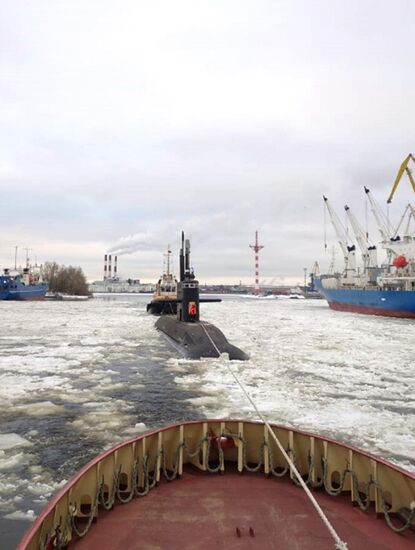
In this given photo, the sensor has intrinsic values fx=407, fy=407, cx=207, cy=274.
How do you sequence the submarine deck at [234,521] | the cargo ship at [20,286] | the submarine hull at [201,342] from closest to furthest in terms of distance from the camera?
the submarine deck at [234,521]
the submarine hull at [201,342]
the cargo ship at [20,286]

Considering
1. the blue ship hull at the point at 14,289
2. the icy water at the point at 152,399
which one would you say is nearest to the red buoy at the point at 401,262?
the icy water at the point at 152,399

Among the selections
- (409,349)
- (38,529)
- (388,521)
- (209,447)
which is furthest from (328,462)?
(409,349)

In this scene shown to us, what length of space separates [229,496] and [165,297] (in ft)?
151

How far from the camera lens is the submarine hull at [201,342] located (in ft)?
61.2

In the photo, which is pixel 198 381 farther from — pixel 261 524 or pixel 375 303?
pixel 375 303

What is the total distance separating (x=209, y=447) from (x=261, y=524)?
184 cm

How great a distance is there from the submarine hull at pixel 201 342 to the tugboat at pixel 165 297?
24052mm

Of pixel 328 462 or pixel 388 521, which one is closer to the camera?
pixel 388 521

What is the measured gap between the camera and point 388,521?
4789 millimetres

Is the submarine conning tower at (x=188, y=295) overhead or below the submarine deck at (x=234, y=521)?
overhead

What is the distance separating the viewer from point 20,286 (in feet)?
303

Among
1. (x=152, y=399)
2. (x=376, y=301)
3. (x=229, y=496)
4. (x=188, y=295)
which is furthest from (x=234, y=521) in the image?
(x=376, y=301)

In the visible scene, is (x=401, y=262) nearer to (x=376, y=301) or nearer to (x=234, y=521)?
(x=376, y=301)

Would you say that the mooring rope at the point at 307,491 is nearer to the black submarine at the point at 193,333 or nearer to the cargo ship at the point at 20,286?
the black submarine at the point at 193,333
